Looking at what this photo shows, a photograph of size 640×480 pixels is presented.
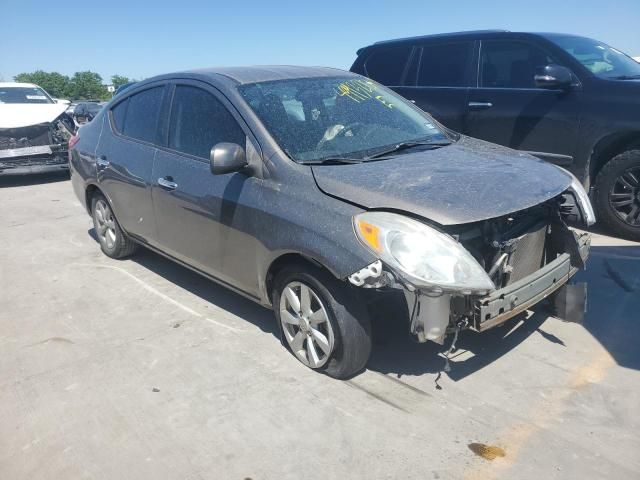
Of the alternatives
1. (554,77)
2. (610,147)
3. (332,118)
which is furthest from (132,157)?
(610,147)

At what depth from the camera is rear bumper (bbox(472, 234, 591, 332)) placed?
2680mm

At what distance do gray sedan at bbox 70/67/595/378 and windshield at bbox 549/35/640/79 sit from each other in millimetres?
2499

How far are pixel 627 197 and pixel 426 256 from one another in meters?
3.61

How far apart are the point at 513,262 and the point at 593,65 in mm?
3663

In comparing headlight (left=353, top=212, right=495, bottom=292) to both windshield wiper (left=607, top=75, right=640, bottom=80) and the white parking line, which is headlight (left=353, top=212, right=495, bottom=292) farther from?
windshield wiper (left=607, top=75, right=640, bottom=80)

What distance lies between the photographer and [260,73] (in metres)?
3.86

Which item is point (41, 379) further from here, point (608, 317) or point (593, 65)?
point (593, 65)

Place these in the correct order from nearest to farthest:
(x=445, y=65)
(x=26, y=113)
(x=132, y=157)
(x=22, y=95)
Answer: (x=132, y=157), (x=445, y=65), (x=26, y=113), (x=22, y=95)

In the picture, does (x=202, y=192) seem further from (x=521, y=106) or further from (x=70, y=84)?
(x=70, y=84)

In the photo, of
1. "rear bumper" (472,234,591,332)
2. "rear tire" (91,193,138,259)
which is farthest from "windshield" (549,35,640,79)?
Answer: "rear tire" (91,193,138,259)

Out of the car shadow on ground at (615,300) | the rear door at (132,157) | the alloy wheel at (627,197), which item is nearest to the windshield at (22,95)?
the rear door at (132,157)

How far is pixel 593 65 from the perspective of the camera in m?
5.56

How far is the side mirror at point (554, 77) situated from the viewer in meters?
5.27

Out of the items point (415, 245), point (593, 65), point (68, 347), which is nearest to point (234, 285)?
point (68, 347)
